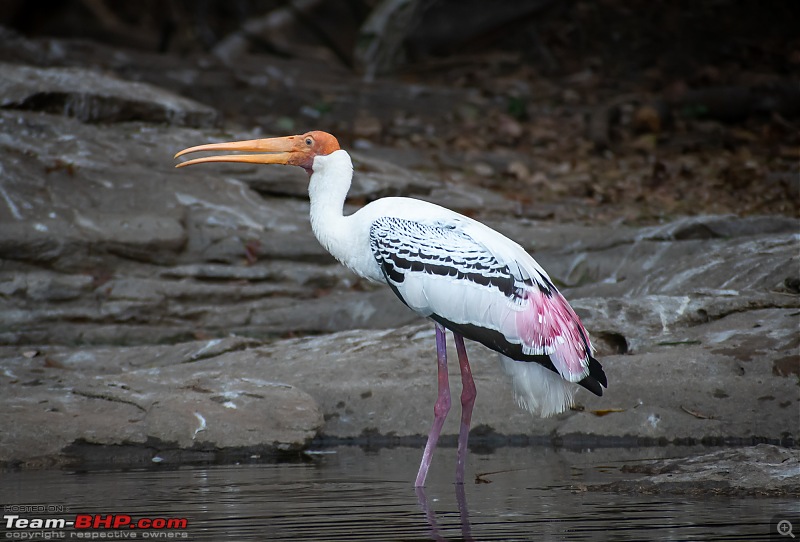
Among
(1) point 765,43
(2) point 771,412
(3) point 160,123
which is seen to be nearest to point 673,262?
(2) point 771,412

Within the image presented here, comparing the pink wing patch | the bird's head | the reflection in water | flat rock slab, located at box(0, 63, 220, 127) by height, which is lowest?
the reflection in water

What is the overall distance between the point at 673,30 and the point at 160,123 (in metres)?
10.4

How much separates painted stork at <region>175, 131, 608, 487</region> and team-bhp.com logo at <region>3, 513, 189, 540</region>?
163 cm

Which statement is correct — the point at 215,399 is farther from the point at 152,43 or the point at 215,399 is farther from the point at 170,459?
the point at 152,43

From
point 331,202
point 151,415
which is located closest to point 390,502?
point 331,202

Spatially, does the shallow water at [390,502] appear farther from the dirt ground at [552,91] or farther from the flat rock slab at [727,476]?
the dirt ground at [552,91]

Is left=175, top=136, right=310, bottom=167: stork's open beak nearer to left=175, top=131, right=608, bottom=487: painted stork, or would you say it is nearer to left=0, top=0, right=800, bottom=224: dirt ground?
left=175, top=131, right=608, bottom=487: painted stork

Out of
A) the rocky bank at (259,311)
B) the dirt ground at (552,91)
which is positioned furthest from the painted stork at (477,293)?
the dirt ground at (552,91)

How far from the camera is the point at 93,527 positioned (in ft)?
15.5

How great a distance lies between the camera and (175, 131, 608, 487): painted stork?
20.0 feet

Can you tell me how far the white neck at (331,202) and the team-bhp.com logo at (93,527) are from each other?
2093 millimetres

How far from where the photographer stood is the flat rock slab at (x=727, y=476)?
5.19 meters

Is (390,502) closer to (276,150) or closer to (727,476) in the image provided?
(727,476)

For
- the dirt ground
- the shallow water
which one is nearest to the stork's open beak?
the shallow water
